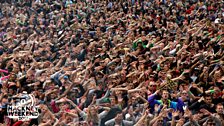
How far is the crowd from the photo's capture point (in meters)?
7.70

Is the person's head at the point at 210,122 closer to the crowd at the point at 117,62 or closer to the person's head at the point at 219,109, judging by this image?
the crowd at the point at 117,62

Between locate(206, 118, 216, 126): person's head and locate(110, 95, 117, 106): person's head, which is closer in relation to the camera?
locate(206, 118, 216, 126): person's head

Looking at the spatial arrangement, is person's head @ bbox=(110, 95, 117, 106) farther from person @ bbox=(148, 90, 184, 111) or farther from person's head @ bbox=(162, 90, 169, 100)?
person's head @ bbox=(162, 90, 169, 100)

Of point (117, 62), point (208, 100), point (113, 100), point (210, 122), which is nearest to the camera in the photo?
point (210, 122)

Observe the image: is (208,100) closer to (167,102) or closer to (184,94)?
(184,94)

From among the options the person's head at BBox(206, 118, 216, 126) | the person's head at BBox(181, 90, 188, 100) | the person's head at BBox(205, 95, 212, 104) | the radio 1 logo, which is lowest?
the person's head at BBox(206, 118, 216, 126)

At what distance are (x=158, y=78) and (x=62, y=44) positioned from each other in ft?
14.6

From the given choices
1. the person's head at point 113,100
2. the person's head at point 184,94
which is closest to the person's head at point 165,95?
the person's head at point 184,94

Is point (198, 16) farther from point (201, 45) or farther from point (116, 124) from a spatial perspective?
point (116, 124)

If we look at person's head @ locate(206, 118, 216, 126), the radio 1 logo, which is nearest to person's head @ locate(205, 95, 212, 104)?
person's head @ locate(206, 118, 216, 126)

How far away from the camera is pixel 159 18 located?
14.5 m

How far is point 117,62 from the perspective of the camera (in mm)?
10422

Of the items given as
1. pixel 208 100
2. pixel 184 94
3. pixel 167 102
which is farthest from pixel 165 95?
pixel 208 100

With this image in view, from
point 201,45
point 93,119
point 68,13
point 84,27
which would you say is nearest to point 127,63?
point 201,45
